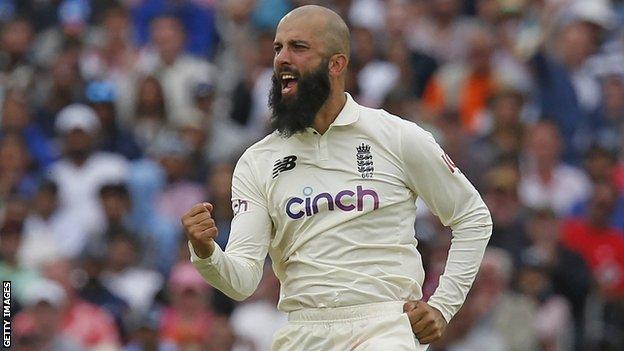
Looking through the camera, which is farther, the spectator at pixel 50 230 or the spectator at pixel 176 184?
the spectator at pixel 176 184

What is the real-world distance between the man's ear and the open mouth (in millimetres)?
190

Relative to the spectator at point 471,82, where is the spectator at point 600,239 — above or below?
below

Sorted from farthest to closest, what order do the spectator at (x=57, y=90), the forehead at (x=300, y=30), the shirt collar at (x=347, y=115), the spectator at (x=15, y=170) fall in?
1. the spectator at (x=57, y=90)
2. the spectator at (x=15, y=170)
3. the shirt collar at (x=347, y=115)
4. the forehead at (x=300, y=30)

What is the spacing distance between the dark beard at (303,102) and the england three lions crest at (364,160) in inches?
10.8

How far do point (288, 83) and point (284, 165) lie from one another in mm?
398

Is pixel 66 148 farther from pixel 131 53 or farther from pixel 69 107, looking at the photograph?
pixel 131 53

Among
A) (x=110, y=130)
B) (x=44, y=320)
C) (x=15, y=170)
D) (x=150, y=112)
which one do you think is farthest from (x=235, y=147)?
(x=44, y=320)

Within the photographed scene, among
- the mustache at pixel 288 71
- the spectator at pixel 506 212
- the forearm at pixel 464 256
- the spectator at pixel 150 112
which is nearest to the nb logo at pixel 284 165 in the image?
the mustache at pixel 288 71

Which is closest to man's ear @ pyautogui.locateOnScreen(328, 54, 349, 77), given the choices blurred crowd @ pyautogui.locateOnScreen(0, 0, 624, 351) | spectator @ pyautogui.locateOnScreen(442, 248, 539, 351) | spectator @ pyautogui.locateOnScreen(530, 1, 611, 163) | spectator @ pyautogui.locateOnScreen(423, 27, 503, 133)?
blurred crowd @ pyautogui.locateOnScreen(0, 0, 624, 351)

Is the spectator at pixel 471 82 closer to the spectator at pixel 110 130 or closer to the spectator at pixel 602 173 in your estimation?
the spectator at pixel 602 173

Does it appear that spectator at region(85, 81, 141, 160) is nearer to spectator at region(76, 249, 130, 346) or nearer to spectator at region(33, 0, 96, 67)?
spectator at region(33, 0, 96, 67)

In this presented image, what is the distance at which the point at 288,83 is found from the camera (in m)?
7.92

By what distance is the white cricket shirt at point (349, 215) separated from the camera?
7.74m

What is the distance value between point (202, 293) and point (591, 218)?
130 inches
